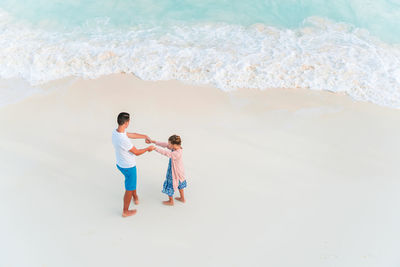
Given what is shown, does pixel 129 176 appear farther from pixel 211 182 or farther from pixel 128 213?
pixel 211 182

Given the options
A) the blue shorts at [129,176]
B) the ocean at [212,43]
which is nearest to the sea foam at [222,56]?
the ocean at [212,43]

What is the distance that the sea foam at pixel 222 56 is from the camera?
7270mm

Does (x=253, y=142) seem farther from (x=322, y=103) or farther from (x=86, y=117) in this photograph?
(x=86, y=117)

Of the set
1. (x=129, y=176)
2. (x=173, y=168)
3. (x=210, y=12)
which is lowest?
(x=129, y=176)

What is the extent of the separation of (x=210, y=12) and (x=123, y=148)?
8.91 meters

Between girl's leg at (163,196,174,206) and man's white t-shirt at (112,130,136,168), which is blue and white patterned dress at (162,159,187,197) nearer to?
girl's leg at (163,196,174,206)

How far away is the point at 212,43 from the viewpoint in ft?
30.1

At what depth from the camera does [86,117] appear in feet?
20.0

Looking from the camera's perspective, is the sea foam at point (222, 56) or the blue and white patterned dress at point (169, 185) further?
the sea foam at point (222, 56)

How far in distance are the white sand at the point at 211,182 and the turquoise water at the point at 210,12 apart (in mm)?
5006

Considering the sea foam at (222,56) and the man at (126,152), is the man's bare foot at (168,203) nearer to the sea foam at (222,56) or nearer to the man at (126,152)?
the man at (126,152)

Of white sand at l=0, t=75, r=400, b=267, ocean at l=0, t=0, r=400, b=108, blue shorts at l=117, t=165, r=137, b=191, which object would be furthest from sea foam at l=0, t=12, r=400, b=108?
blue shorts at l=117, t=165, r=137, b=191

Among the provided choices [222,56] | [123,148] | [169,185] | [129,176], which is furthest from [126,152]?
[222,56]

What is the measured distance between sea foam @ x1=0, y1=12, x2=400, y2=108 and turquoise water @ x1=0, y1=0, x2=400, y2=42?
57 centimetres
